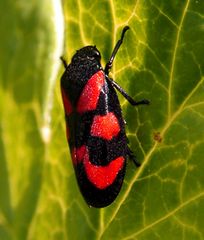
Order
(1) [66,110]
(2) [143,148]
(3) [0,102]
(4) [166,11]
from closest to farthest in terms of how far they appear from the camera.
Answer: (4) [166,11] → (2) [143,148] → (1) [66,110] → (3) [0,102]

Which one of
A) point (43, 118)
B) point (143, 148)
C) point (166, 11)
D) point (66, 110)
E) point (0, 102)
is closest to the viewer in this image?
point (166, 11)

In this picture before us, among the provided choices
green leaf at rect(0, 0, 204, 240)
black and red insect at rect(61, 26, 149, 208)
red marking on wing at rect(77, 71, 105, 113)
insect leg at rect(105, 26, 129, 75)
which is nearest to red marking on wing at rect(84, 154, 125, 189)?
black and red insect at rect(61, 26, 149, 208)

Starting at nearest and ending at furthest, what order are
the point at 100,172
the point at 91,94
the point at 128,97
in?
1. the point at 128,97
2. the point at 100,172
3. the point at 91,94

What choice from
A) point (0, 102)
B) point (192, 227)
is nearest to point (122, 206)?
point (192, 227)

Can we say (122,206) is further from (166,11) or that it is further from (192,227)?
(166,11)

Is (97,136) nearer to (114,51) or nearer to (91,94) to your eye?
(91,94)

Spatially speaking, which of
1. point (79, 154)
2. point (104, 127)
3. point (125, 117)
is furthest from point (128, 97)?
point (79, 154)
